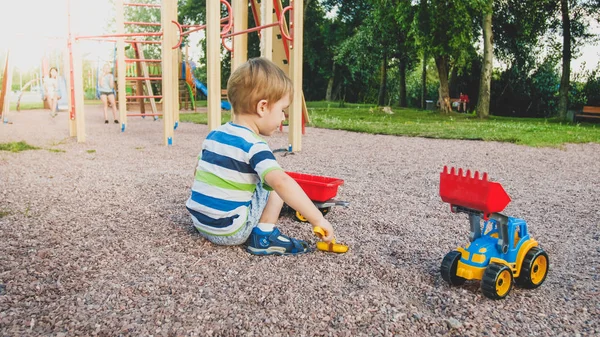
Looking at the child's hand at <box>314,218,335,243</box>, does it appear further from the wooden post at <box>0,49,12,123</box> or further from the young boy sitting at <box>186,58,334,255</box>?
the wooden post at <box>0,49,12,123</box>

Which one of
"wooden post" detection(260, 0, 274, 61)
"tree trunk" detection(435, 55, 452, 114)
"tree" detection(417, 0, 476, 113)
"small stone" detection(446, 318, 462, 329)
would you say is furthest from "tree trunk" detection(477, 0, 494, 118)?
"small stone" detection(446, 318, 462, 329)

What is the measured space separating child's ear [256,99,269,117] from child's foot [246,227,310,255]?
2.09 feet

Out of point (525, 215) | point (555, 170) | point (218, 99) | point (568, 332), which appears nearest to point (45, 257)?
point (568, 332)

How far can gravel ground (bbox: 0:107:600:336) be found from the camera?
1.88 m

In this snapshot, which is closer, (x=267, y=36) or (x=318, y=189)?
(x=318, y=189)

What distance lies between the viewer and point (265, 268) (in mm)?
2439

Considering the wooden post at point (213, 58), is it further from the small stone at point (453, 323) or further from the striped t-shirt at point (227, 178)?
the small stone at point (453, 323)

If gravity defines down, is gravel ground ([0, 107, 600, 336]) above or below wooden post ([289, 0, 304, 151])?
below

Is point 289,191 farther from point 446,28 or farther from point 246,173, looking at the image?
point 446,28

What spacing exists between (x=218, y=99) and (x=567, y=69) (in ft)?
44.3

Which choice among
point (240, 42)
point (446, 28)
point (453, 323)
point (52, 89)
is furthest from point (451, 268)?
point (446, 28)

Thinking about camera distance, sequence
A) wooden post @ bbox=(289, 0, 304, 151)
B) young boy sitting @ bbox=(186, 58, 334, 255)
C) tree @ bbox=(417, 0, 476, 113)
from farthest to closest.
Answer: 1. tree @ bbox=(417, 0, 476, 113)
2. wooden post @ bbox=(289, 0, 304, 151)
3. young boy sitting @ bbox=(186, 58, 334, 255)

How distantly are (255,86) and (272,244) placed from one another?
852 millimetres

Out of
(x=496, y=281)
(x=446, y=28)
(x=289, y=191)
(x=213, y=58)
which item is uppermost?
(x=446, y=28)
